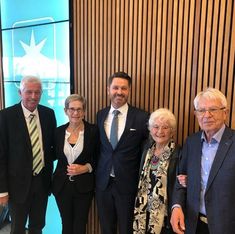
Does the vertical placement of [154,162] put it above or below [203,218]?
above

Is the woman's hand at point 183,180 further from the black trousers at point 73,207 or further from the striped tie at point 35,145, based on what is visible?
the striped tie at point 35,145

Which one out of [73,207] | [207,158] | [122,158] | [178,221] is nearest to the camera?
[207,158]

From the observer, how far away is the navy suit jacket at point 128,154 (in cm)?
295

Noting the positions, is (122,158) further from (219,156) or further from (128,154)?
(219,156)

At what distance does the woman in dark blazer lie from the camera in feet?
10.1

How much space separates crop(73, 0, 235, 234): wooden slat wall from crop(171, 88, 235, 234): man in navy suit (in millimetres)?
606

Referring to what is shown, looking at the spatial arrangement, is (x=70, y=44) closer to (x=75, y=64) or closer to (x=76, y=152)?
(x=75, y=64)

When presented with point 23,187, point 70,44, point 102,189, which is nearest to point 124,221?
point 102,189

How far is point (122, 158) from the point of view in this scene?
9.71ft

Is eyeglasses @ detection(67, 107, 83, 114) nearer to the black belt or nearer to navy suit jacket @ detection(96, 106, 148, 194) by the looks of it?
navy suit jacket @ detection(96, 106, 148, 194)

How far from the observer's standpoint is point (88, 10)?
366 centimetres

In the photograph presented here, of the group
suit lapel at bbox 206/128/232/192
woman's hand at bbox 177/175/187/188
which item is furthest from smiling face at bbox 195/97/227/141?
woman's hand at bbox 177/175/187/188

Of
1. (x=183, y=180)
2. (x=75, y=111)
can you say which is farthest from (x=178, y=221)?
(x=75, y=111)

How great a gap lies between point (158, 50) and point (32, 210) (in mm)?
2301
